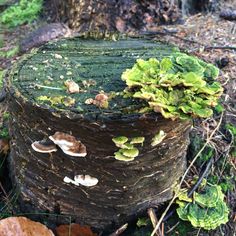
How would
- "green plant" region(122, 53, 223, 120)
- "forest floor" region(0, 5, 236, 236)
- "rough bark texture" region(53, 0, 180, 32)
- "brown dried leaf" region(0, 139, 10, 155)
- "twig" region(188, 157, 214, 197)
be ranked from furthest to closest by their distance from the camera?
1. "rough bark texture" region(53, 0, 180, 32)
2. "brown dried leaf" region(0, 139, 10, 155)
3. "forest floor" region(0, 5, 236, 236)
4. "twig" region(188, 157, 214, 197)
5. "green plant" region(122, 53, 223, 120)

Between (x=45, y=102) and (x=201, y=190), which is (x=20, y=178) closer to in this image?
(x=45, y=102)

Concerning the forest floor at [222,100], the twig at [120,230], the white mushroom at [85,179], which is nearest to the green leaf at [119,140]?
the white mushroom at [85,179]

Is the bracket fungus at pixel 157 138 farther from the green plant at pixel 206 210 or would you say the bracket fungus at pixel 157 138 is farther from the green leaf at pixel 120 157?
the green plant at pixel 206 210

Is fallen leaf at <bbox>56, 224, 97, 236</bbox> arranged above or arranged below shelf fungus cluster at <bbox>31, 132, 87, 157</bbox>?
below

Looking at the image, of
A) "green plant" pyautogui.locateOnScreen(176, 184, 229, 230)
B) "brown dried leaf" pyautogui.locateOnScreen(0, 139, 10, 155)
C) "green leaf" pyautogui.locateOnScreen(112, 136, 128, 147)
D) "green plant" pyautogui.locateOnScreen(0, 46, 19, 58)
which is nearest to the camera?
"green leaf" pyautogui.locateOnScreen(112, 136, 128, 147)

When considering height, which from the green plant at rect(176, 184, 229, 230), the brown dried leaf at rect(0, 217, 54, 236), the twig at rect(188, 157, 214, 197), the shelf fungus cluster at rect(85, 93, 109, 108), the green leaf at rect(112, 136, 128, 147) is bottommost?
the green plant at rect(176, 184, 229, 230)

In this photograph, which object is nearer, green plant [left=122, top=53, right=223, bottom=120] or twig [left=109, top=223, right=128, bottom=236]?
green plant [left=122, top=53, right=223, bottom=120]

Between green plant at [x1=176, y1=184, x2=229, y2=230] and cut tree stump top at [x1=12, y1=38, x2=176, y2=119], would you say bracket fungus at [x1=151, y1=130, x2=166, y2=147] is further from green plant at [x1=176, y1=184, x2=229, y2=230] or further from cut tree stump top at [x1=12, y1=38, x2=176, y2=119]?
green plant at [x1=176, y1=184, x2=229, y2=230]

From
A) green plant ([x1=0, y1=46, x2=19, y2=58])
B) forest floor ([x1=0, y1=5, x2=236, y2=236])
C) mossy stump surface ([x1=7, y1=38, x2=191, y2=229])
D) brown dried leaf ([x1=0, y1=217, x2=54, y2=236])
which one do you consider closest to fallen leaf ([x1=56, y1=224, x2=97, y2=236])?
mossy stump surface ([x1=7, y1=38, x2=191, y2=229])
